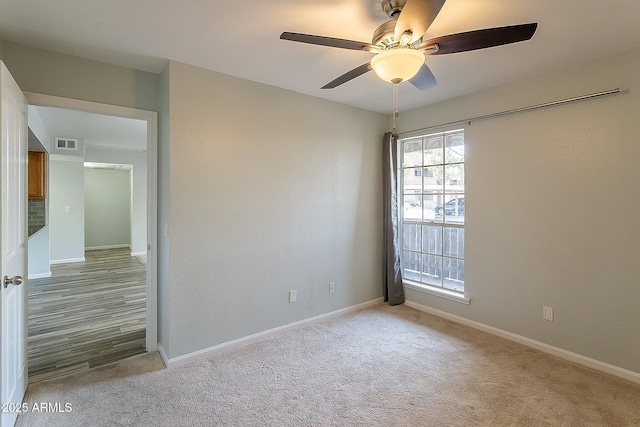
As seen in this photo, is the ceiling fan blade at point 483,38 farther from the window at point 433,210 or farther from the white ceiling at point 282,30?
the window at point 433,210

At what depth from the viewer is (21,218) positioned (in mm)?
2080

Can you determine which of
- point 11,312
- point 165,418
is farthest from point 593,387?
point 11,312

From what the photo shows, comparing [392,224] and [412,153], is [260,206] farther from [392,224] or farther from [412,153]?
[412,153]

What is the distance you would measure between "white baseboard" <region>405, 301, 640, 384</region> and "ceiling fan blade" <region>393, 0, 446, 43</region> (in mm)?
2867

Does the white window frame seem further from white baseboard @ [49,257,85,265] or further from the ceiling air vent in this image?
white baseboard @ [49,257,85,265]

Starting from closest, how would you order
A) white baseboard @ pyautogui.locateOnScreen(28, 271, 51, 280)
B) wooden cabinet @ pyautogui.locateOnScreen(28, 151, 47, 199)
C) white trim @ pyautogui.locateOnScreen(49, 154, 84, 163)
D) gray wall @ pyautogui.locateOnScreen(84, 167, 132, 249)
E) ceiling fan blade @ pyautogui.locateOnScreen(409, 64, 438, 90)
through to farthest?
ceiling fan blade @ pyautogui.locateOnScreen(409, 64, 438, 90)
wooden cabinet @ pyautogui.locateOnScreen(28, 151, 47, 199)
white baseboard @ pyautogui.locateOnScreen(28, 271, 51, 280)
white trim @ pyautogui.locateOnScreen(49, 154, 84, 163)
gray wall @ pyautogui.locateOnScreen(84, 167, 132, 249)

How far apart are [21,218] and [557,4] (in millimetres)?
3573

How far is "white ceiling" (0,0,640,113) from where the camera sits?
1.77 m

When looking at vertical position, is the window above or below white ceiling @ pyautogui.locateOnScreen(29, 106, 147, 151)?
below

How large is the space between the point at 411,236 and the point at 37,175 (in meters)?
6.03

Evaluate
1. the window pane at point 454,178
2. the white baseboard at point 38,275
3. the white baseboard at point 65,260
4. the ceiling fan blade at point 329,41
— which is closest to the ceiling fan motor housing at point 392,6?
the ceiling fan blade at point 329,41

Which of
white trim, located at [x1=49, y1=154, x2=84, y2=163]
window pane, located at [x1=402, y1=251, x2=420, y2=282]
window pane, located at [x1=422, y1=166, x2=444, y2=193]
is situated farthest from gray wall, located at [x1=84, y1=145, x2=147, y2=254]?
window pane, located at [x1=422, y1=166, x2=444, y2=193]

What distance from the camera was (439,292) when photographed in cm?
361

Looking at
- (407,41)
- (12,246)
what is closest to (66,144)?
(12,246)
